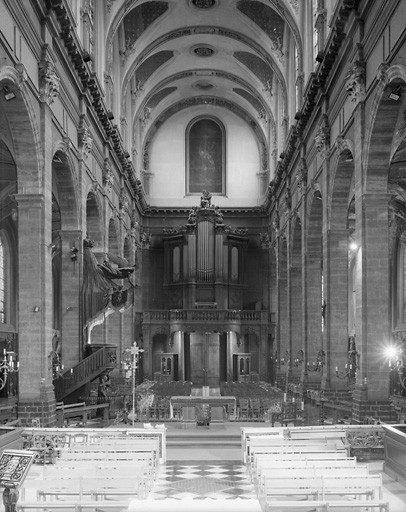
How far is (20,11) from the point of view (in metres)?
17.7

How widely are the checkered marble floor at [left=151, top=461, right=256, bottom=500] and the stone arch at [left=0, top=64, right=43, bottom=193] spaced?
787cm

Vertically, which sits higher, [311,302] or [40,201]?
[40,201]

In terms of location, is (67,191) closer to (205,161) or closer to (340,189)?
(340,189)

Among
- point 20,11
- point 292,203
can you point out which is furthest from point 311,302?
point 20,11

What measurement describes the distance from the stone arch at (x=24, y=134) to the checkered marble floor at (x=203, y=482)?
7.87 m

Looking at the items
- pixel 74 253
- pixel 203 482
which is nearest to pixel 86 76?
pixel 74 253

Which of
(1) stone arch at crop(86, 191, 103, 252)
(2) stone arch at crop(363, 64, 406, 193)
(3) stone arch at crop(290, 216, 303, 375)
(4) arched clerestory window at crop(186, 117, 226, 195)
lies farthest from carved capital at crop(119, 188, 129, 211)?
(2) stone arch at crop(363, 64, 406, 193)

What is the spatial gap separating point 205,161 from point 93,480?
39.3m

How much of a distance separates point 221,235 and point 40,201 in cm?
2544

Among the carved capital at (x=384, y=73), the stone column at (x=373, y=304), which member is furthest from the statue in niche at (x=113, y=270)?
the carved capital at (x=384, y=73)

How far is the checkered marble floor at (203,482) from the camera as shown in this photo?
13352 millimetres

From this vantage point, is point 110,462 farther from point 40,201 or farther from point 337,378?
point 337,378

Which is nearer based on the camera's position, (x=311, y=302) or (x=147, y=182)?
(x=311, y=302)

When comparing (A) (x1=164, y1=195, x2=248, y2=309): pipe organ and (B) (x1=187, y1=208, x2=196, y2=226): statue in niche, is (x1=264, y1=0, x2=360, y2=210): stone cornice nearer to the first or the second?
(A) (x1=164, y1=195, x2=248, y2=309): pipe organ
